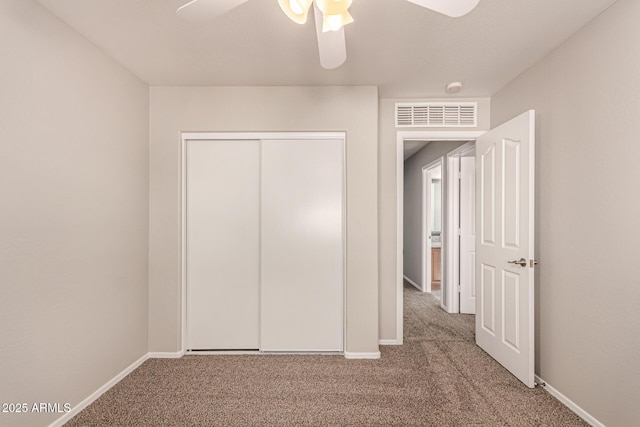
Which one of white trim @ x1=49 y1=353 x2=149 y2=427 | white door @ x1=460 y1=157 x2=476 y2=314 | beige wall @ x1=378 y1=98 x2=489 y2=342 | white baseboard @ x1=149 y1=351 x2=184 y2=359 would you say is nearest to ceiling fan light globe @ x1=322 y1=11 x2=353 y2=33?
beige wall @ x1=378 y1=98 x2=489 y2=342

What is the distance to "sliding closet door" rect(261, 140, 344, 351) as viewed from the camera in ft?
9.29

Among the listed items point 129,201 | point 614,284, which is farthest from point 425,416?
point 129,201

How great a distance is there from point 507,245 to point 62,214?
3150 mm

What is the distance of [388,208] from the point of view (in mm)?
3131

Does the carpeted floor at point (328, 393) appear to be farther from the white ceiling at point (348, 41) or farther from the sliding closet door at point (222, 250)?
the white ceiling at point (348, 41)

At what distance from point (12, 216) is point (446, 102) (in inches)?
134

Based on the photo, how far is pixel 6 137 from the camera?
5.13 ft

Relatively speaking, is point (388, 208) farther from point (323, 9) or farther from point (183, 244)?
point (323, 9)

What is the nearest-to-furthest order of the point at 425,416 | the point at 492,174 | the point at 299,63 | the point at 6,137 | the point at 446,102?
the point at 6,137 < the point at 425,416 < the point at 299,63 < the point at 492,174 < the point at 446,102

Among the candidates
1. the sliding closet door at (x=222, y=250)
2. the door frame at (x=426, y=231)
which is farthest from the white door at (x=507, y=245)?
the door frame at (x=426, y=231)

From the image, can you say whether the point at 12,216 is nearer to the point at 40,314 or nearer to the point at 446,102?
the point at 40,314

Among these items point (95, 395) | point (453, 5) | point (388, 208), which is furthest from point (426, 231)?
point (95, 395)

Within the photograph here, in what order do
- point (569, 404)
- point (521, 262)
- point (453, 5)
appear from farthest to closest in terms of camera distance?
1. point (521, 262)
2. point (569, 404)
3. point (453, 5)

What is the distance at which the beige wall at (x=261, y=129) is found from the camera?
279cm
